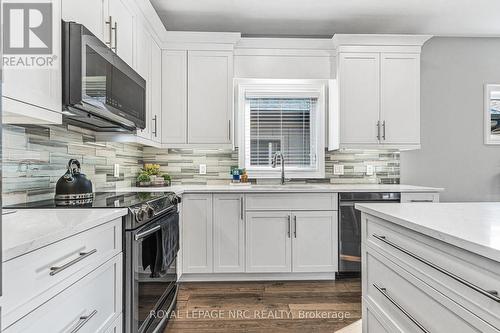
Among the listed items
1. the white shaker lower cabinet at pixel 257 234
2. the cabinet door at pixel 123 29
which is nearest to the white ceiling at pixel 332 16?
the cabinet door at pixel 123 29

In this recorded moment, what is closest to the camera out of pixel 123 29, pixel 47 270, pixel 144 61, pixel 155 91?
pixel 47 270

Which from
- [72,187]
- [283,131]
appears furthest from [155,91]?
[72,187]

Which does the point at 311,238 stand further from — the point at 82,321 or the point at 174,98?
the point at 82,321

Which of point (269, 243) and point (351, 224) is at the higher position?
point (351, 224)

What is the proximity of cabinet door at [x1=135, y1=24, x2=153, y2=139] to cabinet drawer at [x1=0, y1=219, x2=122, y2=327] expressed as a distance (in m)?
1.53

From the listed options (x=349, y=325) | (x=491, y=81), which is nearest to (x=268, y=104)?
(x=349, y=325)

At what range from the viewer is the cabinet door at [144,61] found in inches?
104

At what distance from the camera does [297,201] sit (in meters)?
3.07

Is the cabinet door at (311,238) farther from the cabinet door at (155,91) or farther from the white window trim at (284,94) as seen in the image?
the cabinet door at (155,91)

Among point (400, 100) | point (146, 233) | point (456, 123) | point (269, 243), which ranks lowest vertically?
point (269, 243)

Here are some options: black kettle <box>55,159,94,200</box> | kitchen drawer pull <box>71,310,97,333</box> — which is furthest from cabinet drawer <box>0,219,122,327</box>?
black kettle <box>55,159,94,200</box>

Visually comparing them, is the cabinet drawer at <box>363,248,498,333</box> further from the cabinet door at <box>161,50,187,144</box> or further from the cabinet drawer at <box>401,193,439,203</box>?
the cabinet door at <box>161,50,187,144</box>

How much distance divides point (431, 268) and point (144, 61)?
262cm

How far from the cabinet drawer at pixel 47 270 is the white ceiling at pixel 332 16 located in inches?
100
